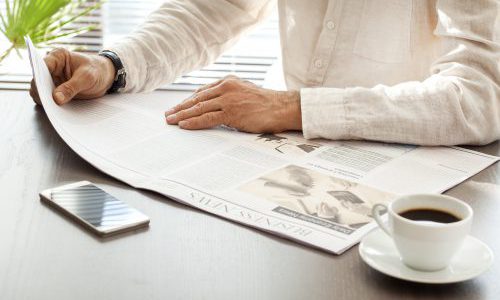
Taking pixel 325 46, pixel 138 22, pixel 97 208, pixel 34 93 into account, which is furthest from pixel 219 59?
pixel 97 208

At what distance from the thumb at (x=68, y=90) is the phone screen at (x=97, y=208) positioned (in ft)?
1.09

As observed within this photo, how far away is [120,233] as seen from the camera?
3.18 ft

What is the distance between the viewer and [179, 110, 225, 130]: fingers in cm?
134

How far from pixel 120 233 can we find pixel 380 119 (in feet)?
1.67

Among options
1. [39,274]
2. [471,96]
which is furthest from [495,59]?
[39,274]

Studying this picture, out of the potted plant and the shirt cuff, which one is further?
the potted plant

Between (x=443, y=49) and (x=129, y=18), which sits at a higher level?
(x=443, y=49)

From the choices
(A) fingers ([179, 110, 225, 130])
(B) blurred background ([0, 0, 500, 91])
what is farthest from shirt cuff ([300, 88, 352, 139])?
(B) blurred background ([0, 0, 500, 91])

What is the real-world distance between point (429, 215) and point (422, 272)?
0.07 metres

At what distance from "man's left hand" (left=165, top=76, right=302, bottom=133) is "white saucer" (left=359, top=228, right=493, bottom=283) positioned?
43 centimetres

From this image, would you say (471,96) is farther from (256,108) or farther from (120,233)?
(120,233)

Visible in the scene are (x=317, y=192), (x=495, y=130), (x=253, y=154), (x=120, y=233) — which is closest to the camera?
(x=120, y=233)

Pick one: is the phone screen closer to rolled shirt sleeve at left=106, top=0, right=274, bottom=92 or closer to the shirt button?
rolled shirt sleeve at left=106, top=0, right=274, bottom=92

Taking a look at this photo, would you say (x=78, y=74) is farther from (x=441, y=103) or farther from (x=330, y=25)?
(x=441, y=103)
